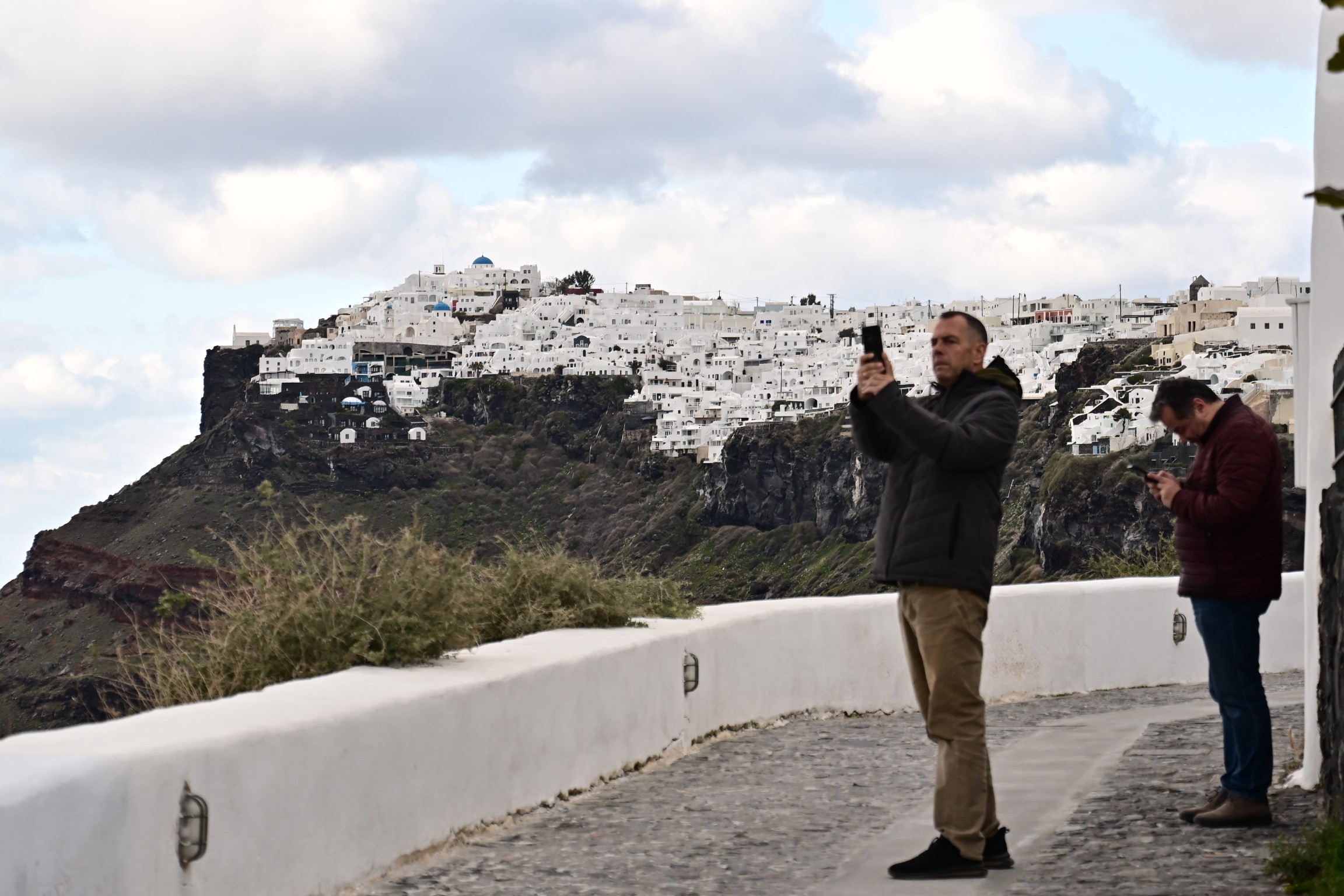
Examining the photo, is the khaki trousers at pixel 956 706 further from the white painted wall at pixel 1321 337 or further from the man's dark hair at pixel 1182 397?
the white painted wall at pixel 1321 337

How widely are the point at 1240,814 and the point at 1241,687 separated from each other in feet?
1.36

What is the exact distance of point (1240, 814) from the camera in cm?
546

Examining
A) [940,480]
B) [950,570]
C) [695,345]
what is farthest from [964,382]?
[695,345]

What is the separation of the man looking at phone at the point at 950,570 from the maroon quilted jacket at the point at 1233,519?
0.83 m

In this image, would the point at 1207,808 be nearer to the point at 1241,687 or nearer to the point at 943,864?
the point at 1241,687

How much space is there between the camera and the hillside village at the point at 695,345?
130 m

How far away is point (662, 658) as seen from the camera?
24.8 ft

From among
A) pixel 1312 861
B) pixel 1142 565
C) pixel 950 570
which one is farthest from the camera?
pixel 1142 565

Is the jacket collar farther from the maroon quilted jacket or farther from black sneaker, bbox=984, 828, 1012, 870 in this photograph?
black sneaker, bbox=984, 828, 1012, 870

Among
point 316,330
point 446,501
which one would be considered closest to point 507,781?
point 446,501

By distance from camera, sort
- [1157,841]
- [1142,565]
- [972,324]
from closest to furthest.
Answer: [972,324], [1157,841], [1142,565]

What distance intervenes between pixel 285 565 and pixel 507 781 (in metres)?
1.16

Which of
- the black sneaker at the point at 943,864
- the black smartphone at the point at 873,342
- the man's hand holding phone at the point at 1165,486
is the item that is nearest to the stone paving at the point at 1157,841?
the black sneaker at the point at 943,864

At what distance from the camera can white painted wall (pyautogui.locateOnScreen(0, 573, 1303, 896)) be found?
12.6ft
